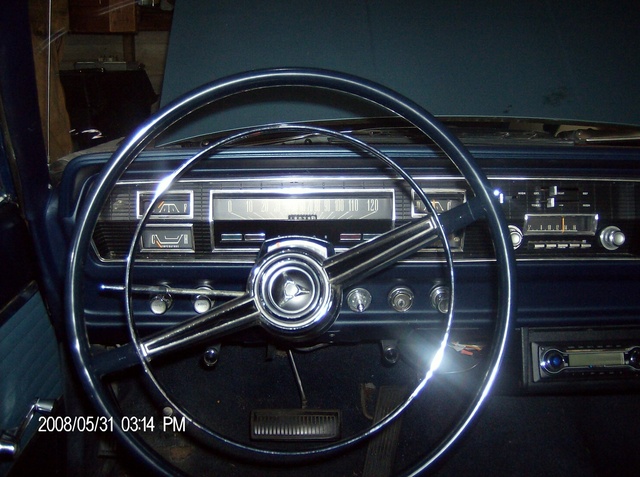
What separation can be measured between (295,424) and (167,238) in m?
0.91

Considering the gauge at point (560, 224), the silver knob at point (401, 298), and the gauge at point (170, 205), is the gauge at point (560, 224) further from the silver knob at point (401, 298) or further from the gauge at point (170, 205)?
the gauge at point (170, 205)

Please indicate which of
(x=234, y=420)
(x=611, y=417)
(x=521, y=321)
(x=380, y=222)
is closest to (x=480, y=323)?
(x=521, y=321)

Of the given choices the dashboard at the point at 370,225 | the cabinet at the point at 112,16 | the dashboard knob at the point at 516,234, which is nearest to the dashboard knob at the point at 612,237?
the dashboard at the point at 370,225

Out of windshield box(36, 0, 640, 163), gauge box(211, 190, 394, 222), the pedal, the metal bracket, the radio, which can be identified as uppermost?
windshield box(36, 0, 640, 163)

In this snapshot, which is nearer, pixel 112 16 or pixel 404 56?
pixel 404 56

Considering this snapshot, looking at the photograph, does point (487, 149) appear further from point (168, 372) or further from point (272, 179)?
point (168, 372)

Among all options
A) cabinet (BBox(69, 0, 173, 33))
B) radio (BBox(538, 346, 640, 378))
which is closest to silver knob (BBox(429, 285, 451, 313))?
radio (BBox(538, 346, 640, 378))

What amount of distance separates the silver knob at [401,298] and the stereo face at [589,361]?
0.49m

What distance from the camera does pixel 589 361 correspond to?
1.55 metres

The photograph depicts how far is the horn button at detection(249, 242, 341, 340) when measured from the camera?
1.04m

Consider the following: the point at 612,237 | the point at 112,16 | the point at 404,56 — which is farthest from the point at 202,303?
the point at 612,237

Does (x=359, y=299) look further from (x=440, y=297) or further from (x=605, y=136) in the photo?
(x=605, y=136)

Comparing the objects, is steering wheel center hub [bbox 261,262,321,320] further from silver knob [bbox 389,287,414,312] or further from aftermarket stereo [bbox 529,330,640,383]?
aftermarket stereo [bbox 529,330,640,383]

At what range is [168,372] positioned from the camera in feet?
6.75
